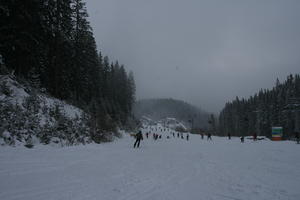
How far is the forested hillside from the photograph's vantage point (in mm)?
53656

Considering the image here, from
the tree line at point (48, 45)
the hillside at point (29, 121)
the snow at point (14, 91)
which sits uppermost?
the tree line at point (48, 45)

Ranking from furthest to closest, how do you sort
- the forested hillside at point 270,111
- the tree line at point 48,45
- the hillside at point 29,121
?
the forested hillside at point 270,111 < the tree line at point 48,45 < the hillside at point 29,121

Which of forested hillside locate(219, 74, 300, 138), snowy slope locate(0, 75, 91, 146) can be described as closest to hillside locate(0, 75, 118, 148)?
snowy slope locate(0, 75, 91, 146)

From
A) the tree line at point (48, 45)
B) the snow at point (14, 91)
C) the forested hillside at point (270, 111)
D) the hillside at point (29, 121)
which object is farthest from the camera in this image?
the forested hillside at point (270, 111)

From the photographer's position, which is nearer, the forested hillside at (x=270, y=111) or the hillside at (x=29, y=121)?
the hillside at (x=29, y=121)

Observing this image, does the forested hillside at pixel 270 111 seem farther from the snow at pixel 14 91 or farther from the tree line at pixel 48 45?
the snow at pixel 14 91

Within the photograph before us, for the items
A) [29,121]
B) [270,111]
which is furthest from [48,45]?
[270,111]

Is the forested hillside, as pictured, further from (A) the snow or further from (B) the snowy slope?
(A) the snow

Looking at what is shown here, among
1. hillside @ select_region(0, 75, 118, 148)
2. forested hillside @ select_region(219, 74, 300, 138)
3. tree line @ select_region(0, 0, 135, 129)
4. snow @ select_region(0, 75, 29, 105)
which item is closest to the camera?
hillside @ select_region(0, 75, 118, 148)

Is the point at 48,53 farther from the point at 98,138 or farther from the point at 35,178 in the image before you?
the point at 35,178

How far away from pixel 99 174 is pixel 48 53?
1713 centimetres

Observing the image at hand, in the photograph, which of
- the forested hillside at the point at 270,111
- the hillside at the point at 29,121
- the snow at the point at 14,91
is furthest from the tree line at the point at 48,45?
the forested hillside at the point at 270,111

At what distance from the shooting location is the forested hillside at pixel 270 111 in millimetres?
53656

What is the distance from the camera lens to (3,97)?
9.79 meters
